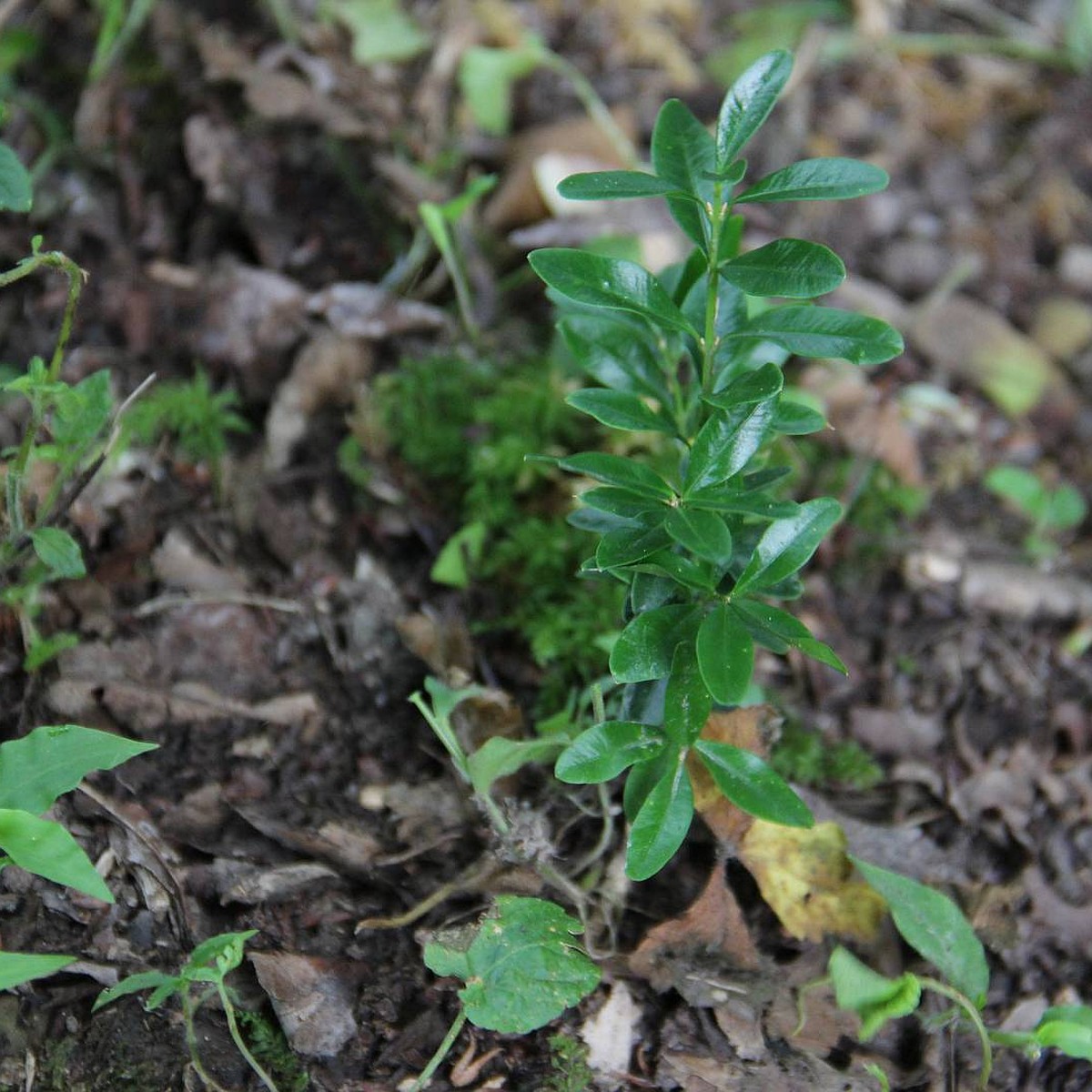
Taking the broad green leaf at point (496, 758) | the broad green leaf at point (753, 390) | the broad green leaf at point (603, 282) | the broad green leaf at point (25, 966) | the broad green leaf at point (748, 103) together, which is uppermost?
the broad green leaf at point (748, 103)

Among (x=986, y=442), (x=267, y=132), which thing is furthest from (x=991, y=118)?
(x=267, y=132)

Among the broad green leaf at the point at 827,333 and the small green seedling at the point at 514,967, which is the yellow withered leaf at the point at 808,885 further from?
the broad green leaf at the point at 827,333

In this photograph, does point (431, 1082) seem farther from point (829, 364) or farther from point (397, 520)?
point (829, 364)

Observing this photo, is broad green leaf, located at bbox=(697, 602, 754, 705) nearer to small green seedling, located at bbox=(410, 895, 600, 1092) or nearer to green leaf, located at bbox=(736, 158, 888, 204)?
small green seedling, located at bbox=(410, 895, 600, 1092)

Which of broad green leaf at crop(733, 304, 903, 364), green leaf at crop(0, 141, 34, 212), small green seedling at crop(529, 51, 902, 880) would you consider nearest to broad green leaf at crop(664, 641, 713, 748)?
small green seedling at crop(529, 51, 902, 880)

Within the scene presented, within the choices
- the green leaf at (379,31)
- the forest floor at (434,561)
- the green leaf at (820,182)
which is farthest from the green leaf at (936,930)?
the green leaf at (379,31)
